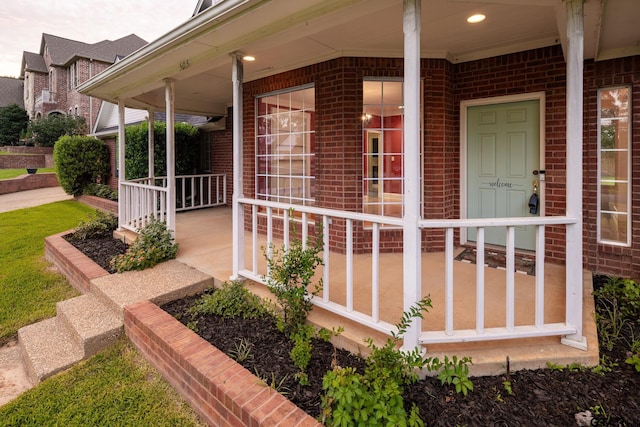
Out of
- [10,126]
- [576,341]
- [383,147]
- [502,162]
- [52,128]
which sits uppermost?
[10,126]

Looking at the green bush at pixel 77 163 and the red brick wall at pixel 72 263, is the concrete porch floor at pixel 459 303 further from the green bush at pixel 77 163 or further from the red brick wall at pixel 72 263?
the green bush at pixel 77 163

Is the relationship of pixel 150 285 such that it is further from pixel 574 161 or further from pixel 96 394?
pixel 574 161

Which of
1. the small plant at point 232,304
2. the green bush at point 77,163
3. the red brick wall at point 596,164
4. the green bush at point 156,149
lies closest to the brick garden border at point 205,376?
the small plant at point 232,304

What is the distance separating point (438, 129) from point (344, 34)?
71.3 inches

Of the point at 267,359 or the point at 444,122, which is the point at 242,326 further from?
the point at 444,122

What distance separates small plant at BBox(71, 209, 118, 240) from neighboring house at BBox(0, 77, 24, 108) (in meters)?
40.1

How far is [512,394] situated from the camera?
223cm

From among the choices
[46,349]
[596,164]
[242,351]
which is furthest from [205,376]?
[596,164]

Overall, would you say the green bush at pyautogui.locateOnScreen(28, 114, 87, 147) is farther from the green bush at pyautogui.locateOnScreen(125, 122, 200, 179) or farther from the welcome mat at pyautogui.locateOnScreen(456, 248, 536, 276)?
the welcome mat at pyautogui.locateOnScreen(456, 248, 536, 276)

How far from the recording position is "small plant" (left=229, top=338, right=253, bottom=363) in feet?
8.79

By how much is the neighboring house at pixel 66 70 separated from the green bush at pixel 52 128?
127 cm

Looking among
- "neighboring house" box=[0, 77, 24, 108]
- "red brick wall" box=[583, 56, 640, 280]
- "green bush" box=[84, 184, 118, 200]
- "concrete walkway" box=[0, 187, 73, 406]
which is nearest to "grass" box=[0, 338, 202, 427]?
"concrete walkway" box=[0, 187, 73, 406]

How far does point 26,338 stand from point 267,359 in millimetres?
2516

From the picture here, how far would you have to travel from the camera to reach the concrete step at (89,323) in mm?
3152
